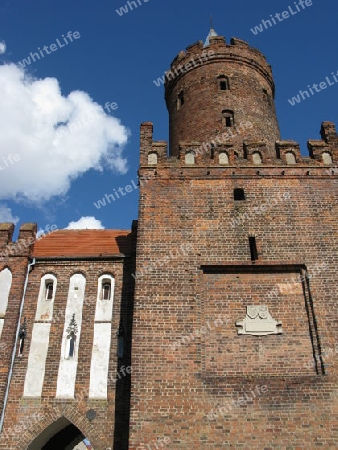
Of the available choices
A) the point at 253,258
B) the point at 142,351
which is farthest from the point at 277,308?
the point at 142,351

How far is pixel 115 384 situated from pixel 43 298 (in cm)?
267

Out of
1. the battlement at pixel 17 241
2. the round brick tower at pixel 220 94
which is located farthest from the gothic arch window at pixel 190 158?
the battlement at pixel 17 241

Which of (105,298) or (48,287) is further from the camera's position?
(48,287)

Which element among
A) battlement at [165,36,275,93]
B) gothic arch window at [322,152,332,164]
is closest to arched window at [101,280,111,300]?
gothic arch window at [322,152,332,164]

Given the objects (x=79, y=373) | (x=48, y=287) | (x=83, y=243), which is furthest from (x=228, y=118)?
(x=79, y=373)

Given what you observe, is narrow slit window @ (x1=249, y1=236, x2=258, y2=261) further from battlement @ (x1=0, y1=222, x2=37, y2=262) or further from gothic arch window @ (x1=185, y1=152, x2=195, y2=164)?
battlement @ (x1=0, y1=222, x2=37, y2=262)

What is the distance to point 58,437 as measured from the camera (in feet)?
35.9

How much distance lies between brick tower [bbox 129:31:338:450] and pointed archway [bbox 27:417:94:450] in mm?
2307

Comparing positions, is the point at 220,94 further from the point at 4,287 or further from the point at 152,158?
the point at 4,287

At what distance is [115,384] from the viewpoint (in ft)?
30.3

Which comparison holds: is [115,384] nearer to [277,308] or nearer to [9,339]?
[9,339]

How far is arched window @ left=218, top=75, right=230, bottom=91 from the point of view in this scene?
1379 centimetres

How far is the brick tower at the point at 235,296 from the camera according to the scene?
7.81 m

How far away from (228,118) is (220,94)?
97cm
